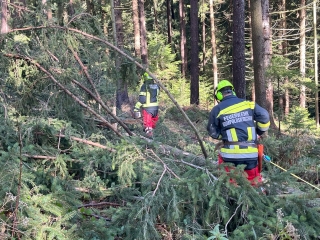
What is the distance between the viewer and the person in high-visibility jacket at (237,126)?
4.38m

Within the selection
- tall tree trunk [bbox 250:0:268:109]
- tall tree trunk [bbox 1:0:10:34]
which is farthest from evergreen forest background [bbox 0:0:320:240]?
tall tree trunk [bbox 250:0:268:109]

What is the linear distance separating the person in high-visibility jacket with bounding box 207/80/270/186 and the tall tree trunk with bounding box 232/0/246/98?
5.38 m

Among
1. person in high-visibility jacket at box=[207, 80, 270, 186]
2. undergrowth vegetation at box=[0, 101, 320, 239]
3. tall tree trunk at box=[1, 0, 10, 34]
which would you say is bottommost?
undergrowth vegetation at box=[0, 101, 320, 239]

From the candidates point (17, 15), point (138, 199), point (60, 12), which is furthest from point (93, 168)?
point (17, 15)

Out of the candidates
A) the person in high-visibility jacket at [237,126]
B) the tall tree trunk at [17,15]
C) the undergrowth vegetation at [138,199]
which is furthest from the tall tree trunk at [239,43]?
the tall tree trunk at [17,15]

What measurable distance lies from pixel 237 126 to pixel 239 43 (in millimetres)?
5725

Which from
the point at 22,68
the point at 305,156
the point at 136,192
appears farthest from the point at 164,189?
the point at 305,156

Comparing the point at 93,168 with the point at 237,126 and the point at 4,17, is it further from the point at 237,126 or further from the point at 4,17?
the point at 4,17

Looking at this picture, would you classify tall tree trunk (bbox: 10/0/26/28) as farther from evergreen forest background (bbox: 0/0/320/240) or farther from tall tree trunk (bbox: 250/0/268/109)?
tall tree trunk (bbox: 250/0/268/109)

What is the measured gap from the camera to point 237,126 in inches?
172

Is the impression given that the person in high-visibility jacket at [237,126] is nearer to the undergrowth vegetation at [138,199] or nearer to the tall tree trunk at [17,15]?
the undergrowth vegetation at [138,199]

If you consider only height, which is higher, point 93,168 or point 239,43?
point 239,43

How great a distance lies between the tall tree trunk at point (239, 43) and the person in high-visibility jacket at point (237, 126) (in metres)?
5.38

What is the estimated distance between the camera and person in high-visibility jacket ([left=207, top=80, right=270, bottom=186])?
14.4 ft
